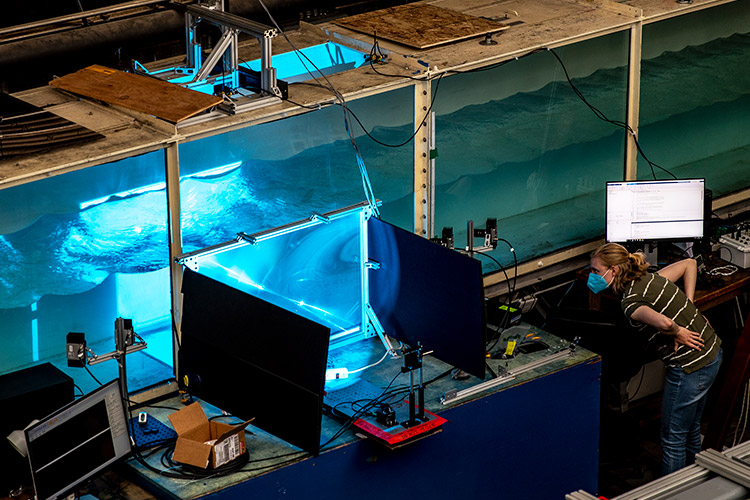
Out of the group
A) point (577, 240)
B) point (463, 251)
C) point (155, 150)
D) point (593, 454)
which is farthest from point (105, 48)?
point (593, 454)

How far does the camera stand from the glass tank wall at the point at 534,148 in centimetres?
480

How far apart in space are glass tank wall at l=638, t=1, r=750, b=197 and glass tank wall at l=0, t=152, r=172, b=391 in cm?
257

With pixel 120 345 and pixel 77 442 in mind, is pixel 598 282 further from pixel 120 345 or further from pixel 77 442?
pixel 77 442

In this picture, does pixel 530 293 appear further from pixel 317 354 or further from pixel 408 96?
pixel 317 354

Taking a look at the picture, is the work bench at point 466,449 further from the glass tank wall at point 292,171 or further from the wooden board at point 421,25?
the wooden board at point 421,25

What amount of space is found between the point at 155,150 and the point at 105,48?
5.36 feet

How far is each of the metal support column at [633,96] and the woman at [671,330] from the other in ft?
2.54

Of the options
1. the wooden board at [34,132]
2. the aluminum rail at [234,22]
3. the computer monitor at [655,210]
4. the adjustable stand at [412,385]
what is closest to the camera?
the wooden board at [34,132]

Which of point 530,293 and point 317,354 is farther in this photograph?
point 530,293

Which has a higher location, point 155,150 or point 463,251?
point 155,150

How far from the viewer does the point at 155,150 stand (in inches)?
147

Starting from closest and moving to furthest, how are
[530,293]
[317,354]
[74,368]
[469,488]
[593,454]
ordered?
[317,354] < [74,368] < [469,488] < [593,454] < [530,293]

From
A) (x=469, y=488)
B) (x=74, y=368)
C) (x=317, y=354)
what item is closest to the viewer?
(x=317, y=354)

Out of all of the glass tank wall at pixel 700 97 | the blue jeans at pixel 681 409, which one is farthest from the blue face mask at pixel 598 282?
the glass tank wall at pixel 700 97
